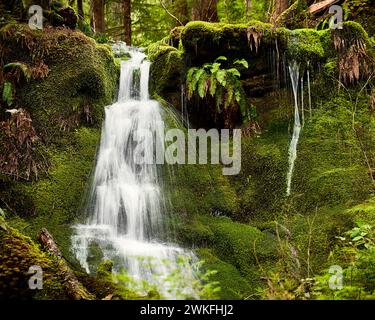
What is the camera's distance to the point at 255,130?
880cm

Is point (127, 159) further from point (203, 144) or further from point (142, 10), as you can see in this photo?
point (142, 10)

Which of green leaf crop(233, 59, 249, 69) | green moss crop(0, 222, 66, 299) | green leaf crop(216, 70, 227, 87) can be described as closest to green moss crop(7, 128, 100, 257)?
green moss crop(0, 222, 66, 299)

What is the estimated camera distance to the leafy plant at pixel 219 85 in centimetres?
833

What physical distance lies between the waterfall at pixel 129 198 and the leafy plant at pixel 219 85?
40.5 inches

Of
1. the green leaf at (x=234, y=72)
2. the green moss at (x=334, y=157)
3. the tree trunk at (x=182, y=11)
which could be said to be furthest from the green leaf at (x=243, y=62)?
the tree trunk at (x=182, y=11)

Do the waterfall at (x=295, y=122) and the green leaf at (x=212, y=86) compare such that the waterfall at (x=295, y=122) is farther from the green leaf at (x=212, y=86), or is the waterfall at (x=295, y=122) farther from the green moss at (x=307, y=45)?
the green leaf at (x=212, y=86)

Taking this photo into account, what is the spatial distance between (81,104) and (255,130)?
379cm

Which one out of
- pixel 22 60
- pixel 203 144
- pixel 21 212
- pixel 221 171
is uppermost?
pixel 22 60

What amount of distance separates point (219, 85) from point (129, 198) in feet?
10.3

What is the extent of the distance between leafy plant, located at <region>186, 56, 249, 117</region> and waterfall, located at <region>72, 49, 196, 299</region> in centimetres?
103

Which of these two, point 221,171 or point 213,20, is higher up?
point 213,20

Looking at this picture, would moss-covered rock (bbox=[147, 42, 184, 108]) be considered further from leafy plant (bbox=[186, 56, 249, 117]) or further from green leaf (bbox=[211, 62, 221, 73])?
green leaf (bbox=[211, 62, 221, 73])
